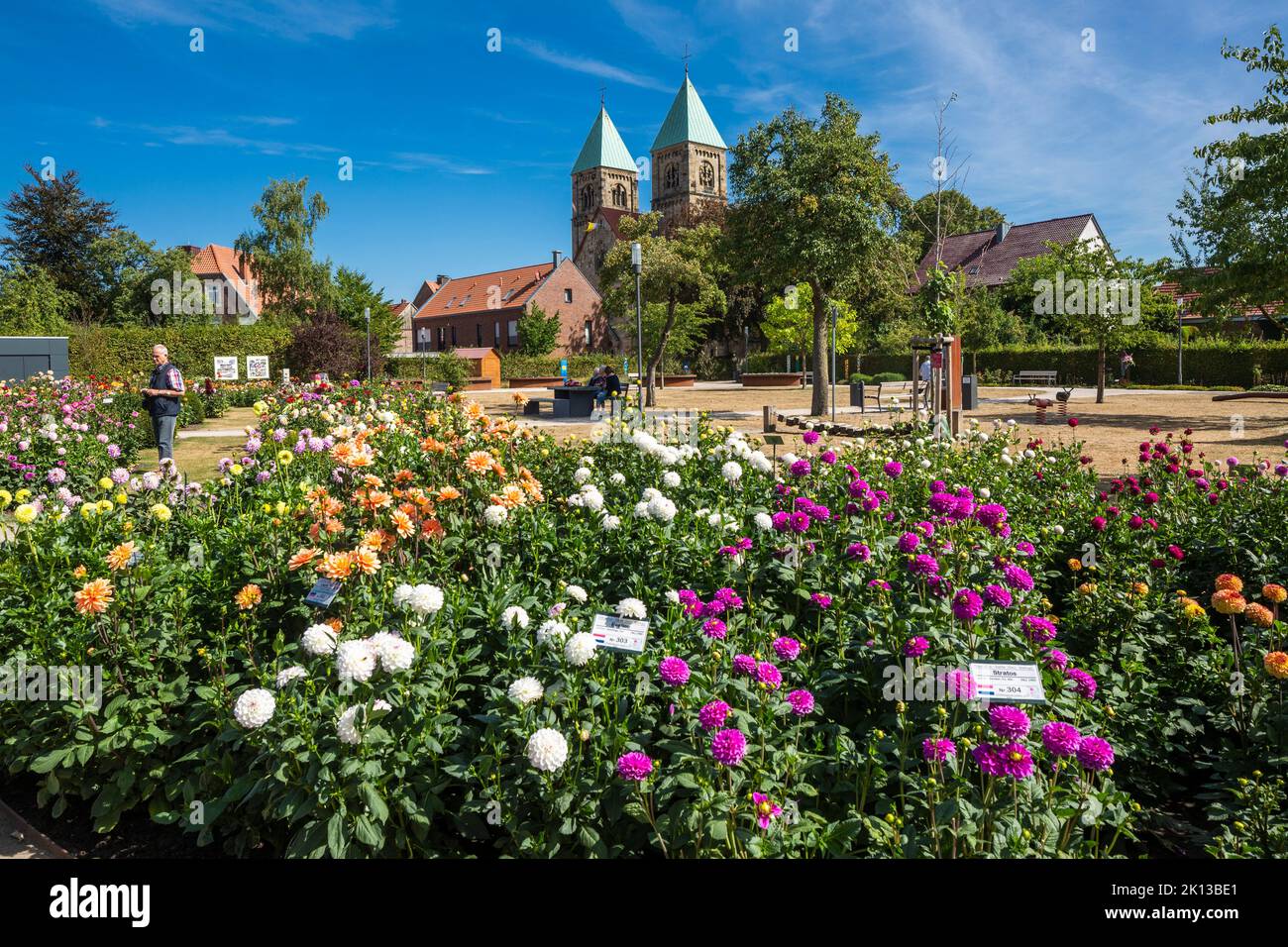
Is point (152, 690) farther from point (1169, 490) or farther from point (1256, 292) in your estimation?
point (1256, 292)

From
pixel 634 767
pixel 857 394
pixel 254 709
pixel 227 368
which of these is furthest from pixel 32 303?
pixel 634 767

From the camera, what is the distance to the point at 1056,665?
270 centimetres

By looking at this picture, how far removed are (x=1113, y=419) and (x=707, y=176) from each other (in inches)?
2749

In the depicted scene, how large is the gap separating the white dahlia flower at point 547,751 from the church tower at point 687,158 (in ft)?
262

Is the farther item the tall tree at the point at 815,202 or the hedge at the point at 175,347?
the hedge at the point at 175,347

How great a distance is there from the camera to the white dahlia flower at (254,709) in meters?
2.33

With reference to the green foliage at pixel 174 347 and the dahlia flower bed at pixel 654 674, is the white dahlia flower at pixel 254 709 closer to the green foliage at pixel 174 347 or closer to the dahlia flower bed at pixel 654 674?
the dahlia flower bed at pixel 654 674

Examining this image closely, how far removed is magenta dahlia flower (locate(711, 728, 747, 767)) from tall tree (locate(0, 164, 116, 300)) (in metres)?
47.7

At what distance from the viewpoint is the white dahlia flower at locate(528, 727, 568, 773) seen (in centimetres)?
212

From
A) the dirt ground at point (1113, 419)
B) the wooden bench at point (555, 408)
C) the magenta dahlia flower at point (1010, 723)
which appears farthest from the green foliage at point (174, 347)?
the magenta dahlia flower at point (1010, 723)

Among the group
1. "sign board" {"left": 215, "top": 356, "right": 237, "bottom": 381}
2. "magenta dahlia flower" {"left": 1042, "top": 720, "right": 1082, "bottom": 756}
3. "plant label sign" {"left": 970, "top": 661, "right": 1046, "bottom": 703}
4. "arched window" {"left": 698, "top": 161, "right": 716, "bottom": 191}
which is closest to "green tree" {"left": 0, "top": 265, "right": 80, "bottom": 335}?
"sign board" {"left": 215, "top": 356, "right": 237, "bottom": 381}

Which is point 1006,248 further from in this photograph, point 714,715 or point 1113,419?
point 714,715

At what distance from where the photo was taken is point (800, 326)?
131 feet
